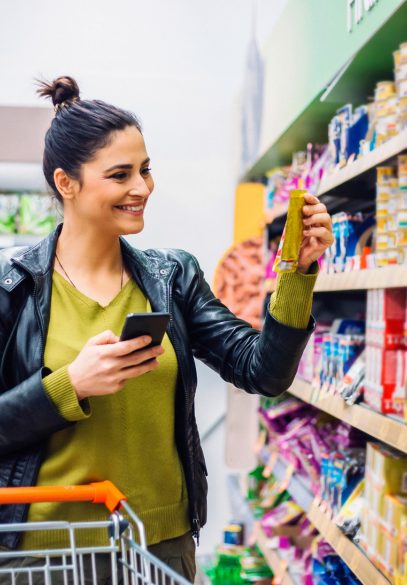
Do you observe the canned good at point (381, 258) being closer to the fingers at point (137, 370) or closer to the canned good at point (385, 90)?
the canned good at point (385, 90)

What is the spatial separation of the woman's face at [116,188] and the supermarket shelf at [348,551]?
1098 mm

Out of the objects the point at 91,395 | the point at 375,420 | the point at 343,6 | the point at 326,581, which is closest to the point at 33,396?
the point at 91,395

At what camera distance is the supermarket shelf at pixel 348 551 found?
1.88 m

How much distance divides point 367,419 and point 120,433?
0.81 metres

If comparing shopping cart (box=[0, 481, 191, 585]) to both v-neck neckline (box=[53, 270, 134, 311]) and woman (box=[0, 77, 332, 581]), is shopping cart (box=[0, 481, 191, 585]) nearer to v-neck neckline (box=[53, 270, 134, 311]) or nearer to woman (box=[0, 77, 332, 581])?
woman (box=[0, 77, 332, 581])

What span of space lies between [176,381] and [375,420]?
662mm

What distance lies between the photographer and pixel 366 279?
2008mm

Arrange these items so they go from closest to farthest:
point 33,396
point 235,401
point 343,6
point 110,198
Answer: point 33,396, point 110,198, point 343,6, point 235,401

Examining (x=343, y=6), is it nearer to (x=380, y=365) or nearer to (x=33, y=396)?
Result: (x=380, y=365)

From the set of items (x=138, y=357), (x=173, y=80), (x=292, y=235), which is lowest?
(x=138, y=357)

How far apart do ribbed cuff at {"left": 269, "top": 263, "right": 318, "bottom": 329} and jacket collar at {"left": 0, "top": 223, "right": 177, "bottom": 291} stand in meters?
0.29

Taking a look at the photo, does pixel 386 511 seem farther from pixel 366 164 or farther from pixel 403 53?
pixel 403 53

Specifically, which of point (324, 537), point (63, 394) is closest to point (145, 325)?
point (63, 394)

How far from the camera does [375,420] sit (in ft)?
6.20
